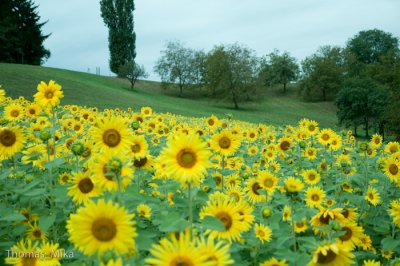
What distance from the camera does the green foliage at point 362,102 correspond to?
41.2m

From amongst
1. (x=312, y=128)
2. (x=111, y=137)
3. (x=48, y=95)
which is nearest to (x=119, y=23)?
(x=312, y=128)

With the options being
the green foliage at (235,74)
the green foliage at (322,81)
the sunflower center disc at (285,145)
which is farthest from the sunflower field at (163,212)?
the green foliage at (322,81)

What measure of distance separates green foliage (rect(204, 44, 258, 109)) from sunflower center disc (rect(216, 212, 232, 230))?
4944 cm

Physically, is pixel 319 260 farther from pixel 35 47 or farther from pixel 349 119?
pixel 35 47

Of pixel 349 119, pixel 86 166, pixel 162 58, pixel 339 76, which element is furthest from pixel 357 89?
pixel 86 166

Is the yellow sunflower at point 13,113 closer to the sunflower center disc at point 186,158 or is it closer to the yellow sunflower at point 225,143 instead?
the yellow sunflower at point 225,143

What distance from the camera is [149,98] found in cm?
4712

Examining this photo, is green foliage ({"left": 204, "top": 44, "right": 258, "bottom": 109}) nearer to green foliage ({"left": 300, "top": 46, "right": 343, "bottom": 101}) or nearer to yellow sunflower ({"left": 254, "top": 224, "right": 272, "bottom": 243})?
green foliage ({"left": 300, "top": 46, "right": 343, "bottom": 101})

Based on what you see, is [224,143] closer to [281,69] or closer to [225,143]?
[225,143]

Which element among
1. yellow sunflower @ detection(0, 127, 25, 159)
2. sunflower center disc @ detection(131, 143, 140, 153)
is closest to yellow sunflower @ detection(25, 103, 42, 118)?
yellow sunflower @ detection(0, 127, 25, 159)

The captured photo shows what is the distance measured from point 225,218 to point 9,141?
194cm

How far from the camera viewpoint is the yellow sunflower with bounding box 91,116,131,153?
2.74 meters

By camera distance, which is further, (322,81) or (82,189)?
(322,81)

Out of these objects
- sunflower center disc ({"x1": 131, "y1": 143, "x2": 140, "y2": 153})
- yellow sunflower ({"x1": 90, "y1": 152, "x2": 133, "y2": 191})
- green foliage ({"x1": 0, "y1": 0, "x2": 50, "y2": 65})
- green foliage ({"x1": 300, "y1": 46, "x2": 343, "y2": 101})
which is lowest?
yellow sunflower ({"x1": 90, "y1": 152, "x2": 133, "y2": 191})
